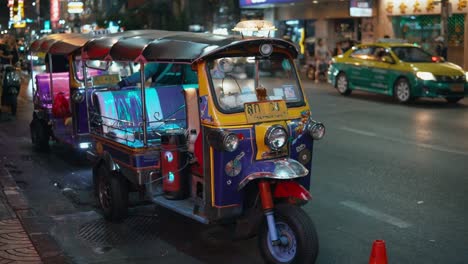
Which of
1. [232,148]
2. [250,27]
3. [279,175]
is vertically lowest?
[279,175]

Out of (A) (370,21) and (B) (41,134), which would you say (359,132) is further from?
(A) (370,21)

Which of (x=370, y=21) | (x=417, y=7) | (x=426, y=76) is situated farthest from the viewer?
(x=370, y=21)

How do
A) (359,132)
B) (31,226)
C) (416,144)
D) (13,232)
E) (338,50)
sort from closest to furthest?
1. (13,232)
2. (31,226)
3. (416,144)
4. (359,132)
5. (338,50)

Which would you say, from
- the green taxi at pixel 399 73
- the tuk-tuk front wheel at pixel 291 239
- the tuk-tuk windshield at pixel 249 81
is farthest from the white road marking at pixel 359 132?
the tuk-tuk front wheel at pixel 291 239

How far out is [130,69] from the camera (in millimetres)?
11492

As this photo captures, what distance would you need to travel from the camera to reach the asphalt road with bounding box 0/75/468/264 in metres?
5.93

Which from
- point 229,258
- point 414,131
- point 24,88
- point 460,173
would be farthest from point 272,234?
point 24,88

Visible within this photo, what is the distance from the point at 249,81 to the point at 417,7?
19.2m

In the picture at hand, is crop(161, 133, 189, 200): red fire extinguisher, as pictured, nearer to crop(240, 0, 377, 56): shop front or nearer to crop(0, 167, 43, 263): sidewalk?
crop(0, 167, 43, 263): sidewalk

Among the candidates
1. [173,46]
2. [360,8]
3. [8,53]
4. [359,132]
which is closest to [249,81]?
[173,46]

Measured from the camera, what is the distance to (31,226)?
668 cm

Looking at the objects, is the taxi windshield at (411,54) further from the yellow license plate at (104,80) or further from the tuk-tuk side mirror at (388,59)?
the yellow license plate at (104,80)

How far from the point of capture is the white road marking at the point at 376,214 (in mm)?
6695

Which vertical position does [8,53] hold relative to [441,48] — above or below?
above
